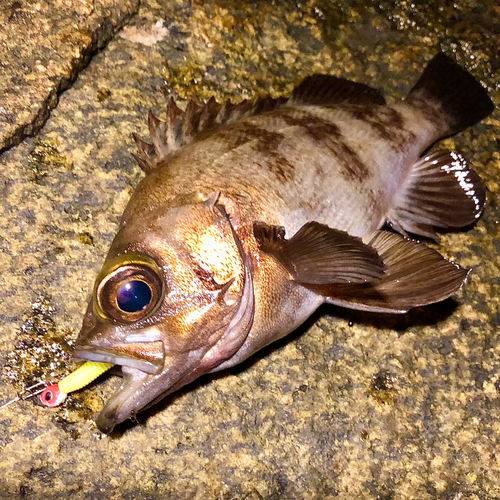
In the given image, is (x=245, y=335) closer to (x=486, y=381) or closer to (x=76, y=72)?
(x=486, y=381)

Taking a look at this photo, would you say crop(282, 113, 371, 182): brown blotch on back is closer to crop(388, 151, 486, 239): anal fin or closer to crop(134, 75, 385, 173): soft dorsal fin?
crop(134, 75, 385, 173): soft dorsal fin

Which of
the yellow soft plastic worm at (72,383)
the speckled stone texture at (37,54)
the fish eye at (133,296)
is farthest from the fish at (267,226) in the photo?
the speckled stone texture at (37,54)

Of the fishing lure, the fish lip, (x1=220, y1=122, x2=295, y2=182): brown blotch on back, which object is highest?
(x1=220, y1=122, x2=295, y2=182): brown blotch on back

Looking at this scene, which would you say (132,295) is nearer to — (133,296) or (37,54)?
(133,296)

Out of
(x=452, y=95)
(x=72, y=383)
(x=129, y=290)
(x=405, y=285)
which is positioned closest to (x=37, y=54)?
(x=129, y=290)

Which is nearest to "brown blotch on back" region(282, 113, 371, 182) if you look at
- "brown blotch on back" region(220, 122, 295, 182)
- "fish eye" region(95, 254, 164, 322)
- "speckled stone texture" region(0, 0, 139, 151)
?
"brown blotch on back" region(220, 122, 295, 182)

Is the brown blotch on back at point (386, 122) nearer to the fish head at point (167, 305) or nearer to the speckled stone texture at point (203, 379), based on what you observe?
the speckled stone texture at point (203, 379)

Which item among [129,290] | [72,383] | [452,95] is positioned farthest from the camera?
[452,95]
